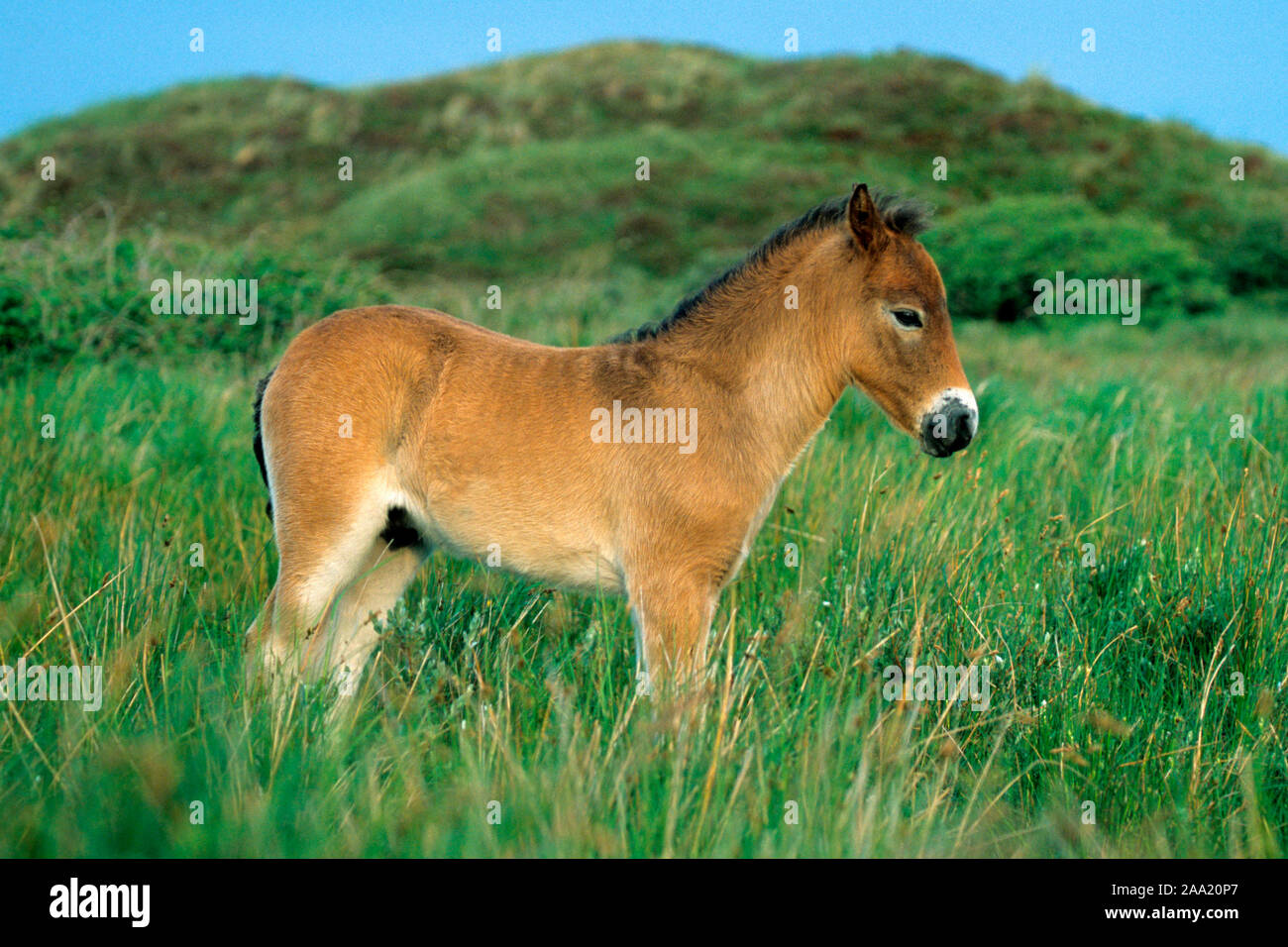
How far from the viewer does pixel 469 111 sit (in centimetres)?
4966

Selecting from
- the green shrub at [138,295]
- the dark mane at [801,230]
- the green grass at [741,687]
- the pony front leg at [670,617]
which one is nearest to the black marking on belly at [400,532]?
the green grass at [741,687]

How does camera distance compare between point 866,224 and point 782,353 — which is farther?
point 782,353

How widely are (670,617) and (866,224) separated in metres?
1.90

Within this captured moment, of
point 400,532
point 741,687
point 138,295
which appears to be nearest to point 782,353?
point 741,687

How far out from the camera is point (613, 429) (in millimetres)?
4656

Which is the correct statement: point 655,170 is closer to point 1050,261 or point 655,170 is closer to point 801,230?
point 1050,261

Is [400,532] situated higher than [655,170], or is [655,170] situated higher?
[655,170]

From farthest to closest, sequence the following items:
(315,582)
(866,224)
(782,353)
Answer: (782,353) → (315,582) → (866,224)

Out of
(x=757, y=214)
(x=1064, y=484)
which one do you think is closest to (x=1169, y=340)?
(x=757, y=214)

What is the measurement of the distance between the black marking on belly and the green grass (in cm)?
40

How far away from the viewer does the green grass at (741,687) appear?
316 centimetres

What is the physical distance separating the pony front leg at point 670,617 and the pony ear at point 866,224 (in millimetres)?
1645

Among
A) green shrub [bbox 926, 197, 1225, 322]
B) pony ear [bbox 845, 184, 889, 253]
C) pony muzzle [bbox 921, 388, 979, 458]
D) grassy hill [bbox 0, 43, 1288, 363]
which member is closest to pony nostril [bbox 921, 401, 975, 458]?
pony muzzle [bbox 921, 388, 979, 458]
